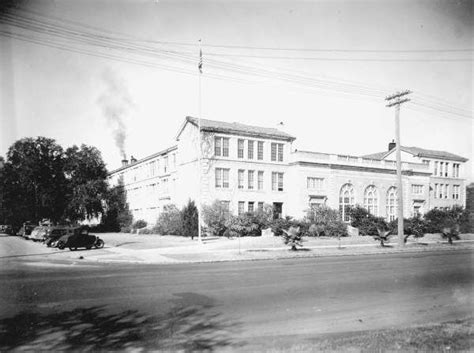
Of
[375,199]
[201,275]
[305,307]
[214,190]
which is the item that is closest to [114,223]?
[214,190]

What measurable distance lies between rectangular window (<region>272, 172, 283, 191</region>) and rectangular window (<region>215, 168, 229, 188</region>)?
583cm

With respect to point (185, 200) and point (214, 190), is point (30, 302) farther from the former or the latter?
point (185, 200)

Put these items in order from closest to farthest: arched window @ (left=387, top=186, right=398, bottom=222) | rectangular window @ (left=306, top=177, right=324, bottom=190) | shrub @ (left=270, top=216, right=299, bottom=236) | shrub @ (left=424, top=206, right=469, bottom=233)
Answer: shrub @ (left=270, top=216, right=299, bottom=236)
shrub @ (left=424, top=206, right=469, bottom=233)
rectangular window @ (left=306, top=177, right=324, bottom=190)
arched window @ (left=387, top=186, right=398, bottom=222)

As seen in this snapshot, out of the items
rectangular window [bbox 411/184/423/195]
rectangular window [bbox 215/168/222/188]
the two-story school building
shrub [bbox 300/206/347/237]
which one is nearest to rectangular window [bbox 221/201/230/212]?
Result: the two-story school building

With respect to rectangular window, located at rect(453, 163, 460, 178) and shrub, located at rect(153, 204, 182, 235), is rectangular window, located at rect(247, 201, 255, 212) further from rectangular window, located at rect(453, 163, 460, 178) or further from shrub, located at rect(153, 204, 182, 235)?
rectangular window, located at rect(453, 163, 460, 178)

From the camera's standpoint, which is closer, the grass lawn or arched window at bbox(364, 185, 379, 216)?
the grass lawn

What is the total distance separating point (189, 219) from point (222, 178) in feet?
20.7

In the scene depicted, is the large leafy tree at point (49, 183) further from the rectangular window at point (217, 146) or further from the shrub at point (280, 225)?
the shrub at point (280, 225)

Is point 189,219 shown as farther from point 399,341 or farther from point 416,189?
point 416,189

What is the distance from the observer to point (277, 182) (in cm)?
4166

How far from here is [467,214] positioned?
44.6 metres

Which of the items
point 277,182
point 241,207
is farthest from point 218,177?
point 277,182

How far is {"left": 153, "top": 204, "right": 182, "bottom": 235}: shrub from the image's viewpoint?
36756mm

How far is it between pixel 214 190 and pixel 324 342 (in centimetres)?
3194
